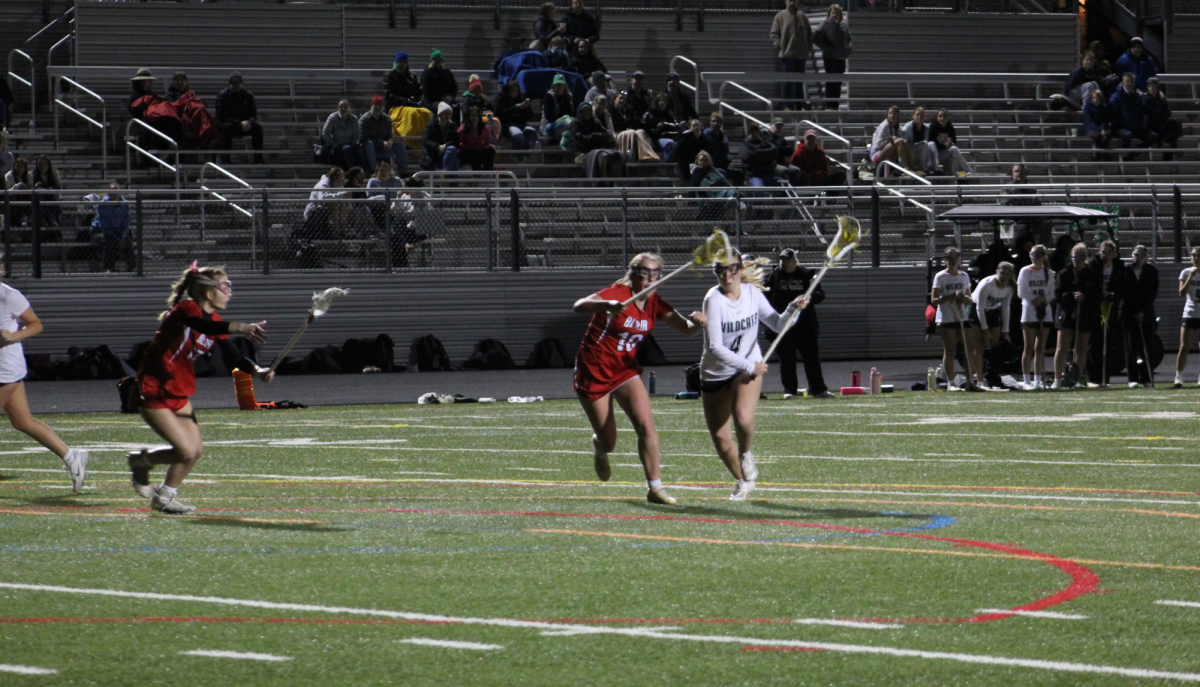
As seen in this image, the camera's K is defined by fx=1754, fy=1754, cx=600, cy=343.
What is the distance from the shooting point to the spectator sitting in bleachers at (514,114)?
3195cm

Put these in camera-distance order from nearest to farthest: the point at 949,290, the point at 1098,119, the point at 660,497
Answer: the point at 660,497, the point at 949,290, the point at 1098,119

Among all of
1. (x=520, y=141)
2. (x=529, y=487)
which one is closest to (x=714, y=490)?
(x=529, y=487)

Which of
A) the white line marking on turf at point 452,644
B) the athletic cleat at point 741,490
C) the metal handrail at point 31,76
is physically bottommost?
the athletic cleat at point 741,490

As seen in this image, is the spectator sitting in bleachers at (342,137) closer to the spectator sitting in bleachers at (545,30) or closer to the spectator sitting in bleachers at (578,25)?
the spectator sitting in bleachers at (545,30)

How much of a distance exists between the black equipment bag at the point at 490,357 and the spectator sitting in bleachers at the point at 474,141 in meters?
3.48

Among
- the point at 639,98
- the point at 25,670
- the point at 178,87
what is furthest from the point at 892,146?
the point at 25,670

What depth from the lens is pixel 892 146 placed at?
106 feet

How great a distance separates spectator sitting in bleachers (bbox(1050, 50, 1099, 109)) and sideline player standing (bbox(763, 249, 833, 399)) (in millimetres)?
15813

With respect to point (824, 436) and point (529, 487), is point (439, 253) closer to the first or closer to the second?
point (824, 436)

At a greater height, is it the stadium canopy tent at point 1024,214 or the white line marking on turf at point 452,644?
the stadium canopy tent at point 1024,214

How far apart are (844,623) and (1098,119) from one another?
30.2m

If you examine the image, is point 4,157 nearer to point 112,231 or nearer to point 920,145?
point 112,231

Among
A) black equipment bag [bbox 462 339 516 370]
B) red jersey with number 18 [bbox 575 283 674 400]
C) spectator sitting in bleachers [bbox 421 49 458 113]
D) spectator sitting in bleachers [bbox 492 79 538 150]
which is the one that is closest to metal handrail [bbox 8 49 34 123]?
spectator sitting in bleachers [bbox 421 49 458 113]

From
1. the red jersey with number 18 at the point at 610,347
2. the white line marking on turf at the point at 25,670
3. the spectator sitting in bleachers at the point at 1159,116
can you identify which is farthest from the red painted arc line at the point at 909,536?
the spectator sitting in bleachers at the point at 1159,116
